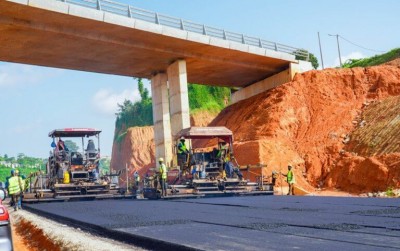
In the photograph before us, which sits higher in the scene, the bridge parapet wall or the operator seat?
the bridge parapet wall

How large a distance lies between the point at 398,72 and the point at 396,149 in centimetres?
1147

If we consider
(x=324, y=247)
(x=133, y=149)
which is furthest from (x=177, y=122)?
(x=133, y=149)

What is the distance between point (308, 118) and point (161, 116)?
10.3 meters

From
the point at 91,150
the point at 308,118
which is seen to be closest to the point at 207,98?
the point at 308,118

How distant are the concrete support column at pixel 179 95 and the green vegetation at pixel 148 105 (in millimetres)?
21424

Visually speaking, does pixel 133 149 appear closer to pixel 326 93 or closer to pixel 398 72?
pixel 326 93

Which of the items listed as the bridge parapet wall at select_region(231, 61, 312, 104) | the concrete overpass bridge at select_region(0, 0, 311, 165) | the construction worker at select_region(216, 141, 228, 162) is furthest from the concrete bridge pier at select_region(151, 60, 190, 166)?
the construction worker at select_region(216, 141, 228, 162)

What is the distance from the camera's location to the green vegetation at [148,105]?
2094 inches

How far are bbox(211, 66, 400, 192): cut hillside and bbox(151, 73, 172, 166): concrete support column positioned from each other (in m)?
4.68

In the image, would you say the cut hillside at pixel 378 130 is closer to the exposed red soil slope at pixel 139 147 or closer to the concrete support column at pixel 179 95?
the concrete support column at pixel 179 95

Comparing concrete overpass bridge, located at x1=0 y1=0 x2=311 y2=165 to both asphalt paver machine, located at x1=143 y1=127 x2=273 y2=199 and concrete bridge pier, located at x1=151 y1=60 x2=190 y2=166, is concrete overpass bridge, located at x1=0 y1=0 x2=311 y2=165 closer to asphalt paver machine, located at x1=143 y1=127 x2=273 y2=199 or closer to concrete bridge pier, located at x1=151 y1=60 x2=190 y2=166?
concrete bridge pier, located at x1=151 y1=60 x2=190 y2=166

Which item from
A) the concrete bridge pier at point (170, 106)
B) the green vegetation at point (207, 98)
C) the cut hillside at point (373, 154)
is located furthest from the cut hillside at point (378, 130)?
the green vegetation at point (207, 98)

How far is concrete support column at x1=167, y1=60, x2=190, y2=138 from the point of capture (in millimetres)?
29750

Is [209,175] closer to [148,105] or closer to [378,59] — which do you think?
[378,59]
